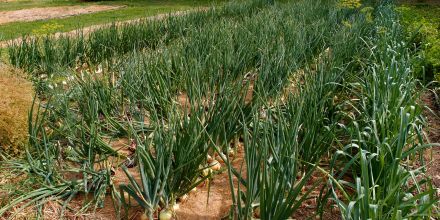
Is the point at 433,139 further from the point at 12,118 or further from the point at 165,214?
the point at 12,118

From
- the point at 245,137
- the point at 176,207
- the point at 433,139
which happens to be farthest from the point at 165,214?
→ the point at 433,139

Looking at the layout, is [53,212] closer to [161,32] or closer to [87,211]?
[87,211]

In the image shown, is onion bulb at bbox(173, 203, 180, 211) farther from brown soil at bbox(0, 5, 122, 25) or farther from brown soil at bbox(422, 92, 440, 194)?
brown soil at bbox(0, 5, 122, 25)

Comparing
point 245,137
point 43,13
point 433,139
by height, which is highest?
point 245,137

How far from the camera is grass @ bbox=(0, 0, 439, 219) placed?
5.03 feet

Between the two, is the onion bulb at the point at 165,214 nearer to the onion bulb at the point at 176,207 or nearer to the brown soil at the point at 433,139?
the onion bulb at the point at 176,207

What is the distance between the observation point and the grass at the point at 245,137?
1.53 m

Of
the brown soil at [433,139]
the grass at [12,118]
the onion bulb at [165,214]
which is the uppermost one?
the grass at [12,118]

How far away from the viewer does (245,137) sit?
1.52 metres

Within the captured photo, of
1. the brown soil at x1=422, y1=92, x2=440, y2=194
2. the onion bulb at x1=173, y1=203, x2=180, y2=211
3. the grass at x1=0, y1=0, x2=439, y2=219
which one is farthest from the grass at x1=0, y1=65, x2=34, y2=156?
the brown soil at x1=422, y1=92, x2=440, y2=194

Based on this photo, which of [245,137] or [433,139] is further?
[433,139]

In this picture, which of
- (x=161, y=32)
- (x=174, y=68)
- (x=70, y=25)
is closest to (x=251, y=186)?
(x=174, y=68)

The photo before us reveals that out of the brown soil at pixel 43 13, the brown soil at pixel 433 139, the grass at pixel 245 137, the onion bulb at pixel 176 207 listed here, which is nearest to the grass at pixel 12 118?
the grass at pixel 245 137

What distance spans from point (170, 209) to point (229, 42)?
2.14 metres
